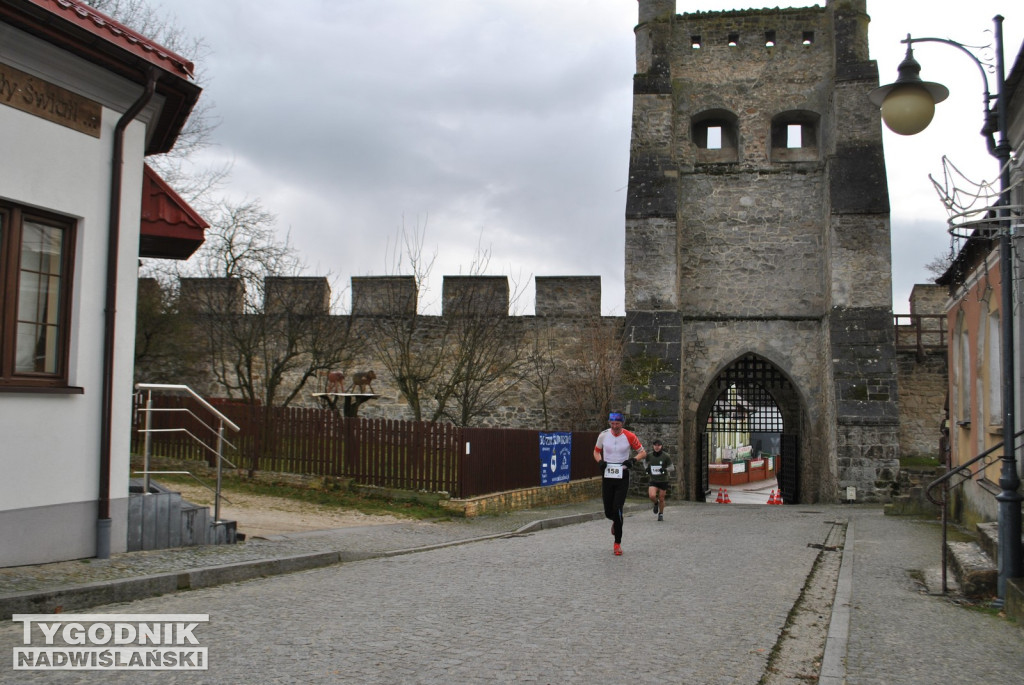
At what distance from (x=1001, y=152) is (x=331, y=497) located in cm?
1116

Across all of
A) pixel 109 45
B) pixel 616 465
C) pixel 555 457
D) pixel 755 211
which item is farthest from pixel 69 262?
pixel 755 211

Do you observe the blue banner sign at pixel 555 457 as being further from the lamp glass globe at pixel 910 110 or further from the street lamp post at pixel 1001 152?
the lamp glass globe at pixel 910 110

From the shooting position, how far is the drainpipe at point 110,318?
8.27 metres

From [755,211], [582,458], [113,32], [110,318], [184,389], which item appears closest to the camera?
[113,32]

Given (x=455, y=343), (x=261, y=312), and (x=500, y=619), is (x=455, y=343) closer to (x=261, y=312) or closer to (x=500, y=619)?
(x=261, y=312)

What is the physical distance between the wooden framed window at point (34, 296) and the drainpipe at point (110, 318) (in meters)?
0.34

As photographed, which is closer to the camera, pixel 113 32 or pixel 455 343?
pixel 113 32

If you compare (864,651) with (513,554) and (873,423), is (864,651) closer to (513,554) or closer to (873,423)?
(513,554)

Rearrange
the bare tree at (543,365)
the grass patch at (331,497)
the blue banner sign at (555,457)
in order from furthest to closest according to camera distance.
→ 1. the bare tree at (543,365)
2. the blue banner sign at (555,457)
3. the grass patch at (331,497)

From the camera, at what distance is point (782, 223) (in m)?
24.2

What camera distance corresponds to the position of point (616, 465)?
1085cm

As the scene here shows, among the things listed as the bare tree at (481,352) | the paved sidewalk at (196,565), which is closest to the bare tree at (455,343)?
the bare tree at (481,352)

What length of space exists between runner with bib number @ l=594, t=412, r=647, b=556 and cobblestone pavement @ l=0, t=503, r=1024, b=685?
1.56ft

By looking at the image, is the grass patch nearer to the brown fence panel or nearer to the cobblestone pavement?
the cobblestone pavement
